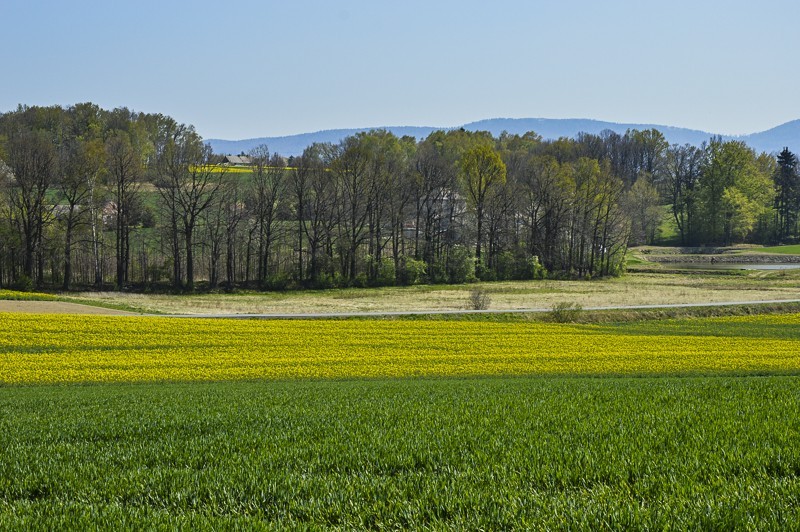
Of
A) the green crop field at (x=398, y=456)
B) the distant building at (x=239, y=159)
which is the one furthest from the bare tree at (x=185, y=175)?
the green crop field at (x=398, y=456)

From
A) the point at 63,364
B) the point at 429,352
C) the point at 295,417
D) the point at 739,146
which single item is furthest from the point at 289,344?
the point at 739,146

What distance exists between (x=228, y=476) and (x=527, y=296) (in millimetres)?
56936

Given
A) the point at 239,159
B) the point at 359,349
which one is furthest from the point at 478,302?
the point at 239,159

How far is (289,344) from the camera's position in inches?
1305

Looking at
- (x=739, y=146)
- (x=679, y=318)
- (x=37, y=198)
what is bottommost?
(x=679, y=318)

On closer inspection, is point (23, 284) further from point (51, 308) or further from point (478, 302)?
point (478, 302)

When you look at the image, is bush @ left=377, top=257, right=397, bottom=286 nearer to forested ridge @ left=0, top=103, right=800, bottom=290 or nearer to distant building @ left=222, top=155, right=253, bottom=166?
forested ridge @ left=0, top=103, right=800, bottom=290

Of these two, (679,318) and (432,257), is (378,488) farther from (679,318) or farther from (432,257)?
→ (432,257)

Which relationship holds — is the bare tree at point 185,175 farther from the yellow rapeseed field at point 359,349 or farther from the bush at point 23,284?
the yellow rapeseed field at point 359,349

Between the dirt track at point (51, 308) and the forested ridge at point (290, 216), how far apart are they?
68.5 ft

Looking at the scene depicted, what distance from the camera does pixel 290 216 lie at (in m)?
84.4

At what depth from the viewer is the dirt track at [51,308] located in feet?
135

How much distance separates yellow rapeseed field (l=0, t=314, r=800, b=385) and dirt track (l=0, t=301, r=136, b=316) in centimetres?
511

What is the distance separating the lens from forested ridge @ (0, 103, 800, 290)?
67.5 metres
